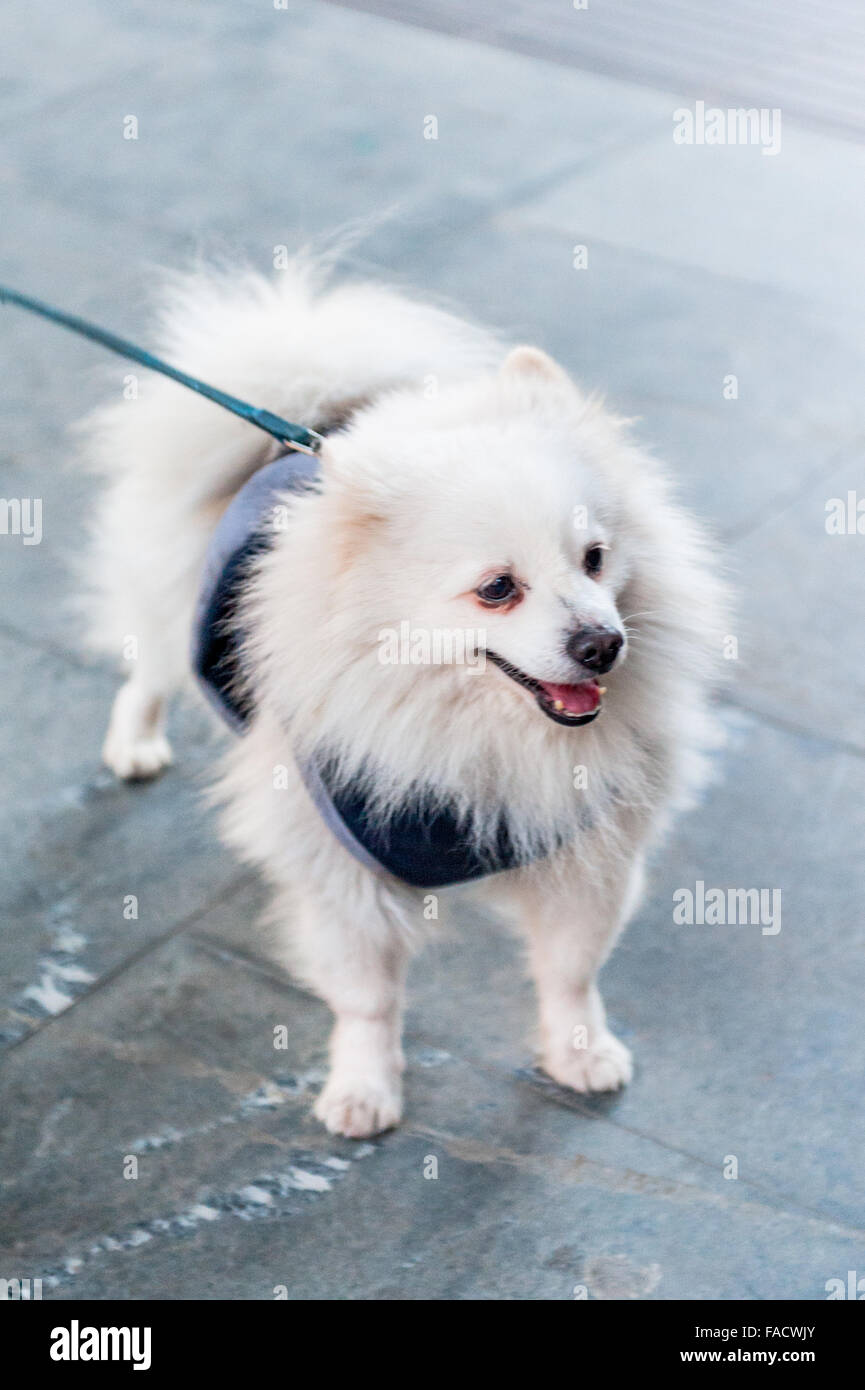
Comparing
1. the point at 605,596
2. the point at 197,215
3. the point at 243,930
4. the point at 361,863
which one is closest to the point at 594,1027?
the point at 361,863

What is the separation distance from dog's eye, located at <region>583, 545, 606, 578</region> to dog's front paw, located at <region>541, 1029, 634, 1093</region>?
3.29 ft

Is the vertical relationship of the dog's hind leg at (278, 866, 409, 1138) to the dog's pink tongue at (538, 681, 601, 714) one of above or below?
below

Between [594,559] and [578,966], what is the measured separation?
80cm

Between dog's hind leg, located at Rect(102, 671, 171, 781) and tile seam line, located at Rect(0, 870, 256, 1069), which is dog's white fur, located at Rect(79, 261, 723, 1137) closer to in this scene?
tile seam line, located at Rect(0, 870, 256, 1069)

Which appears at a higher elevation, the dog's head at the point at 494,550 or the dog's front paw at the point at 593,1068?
the dog's head at the point at 494,550

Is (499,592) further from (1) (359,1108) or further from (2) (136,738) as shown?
(2) (136,738)

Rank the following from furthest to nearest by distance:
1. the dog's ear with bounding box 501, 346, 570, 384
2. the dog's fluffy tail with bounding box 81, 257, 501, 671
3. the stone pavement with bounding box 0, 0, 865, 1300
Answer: the dog's fluffy tail with bounding box 81, 257, 501, 671, the stone pavement with bounding box 0, 0, 865, 1300, the dog's ear with bounding box 501, 346, 570, 384

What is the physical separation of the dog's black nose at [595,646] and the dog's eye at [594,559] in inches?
6.3

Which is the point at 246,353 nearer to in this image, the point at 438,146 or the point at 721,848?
the point at 721,848

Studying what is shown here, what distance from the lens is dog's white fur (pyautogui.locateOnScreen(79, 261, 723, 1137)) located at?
1.95 m

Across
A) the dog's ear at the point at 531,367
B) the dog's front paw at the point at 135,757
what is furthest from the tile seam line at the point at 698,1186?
the dog's ear at the point at 531,367

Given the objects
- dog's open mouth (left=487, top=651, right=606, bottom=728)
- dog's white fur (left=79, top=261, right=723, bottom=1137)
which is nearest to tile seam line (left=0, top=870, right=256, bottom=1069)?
dog's white fur (left=79, top=261, right=723, bottom=1137)

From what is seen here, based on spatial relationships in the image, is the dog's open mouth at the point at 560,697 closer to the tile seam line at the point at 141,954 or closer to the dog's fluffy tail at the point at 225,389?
the dog's fluffy tail at the point at 225,389

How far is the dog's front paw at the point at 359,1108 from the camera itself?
2486 millimetres
